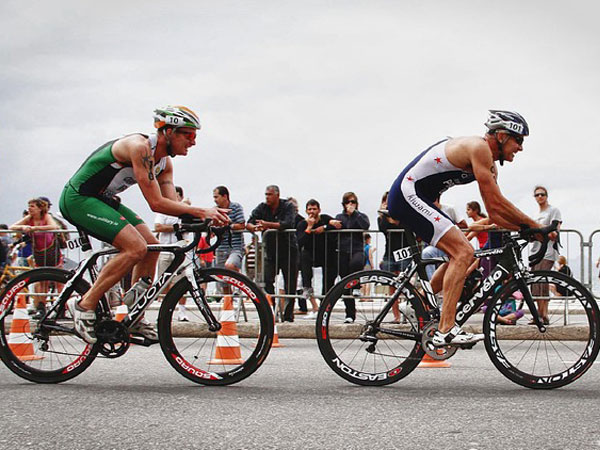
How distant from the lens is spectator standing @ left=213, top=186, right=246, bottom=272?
12.8 metres

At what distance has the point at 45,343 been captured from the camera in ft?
21.2

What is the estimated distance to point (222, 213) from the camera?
624 cm

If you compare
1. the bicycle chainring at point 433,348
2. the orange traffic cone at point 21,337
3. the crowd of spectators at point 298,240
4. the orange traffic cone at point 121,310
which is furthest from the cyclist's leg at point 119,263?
the crowd of spectators at point 298,240

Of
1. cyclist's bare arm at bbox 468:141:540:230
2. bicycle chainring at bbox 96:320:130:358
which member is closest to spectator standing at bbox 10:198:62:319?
bicycle chainring at bbox 96:320:130:358

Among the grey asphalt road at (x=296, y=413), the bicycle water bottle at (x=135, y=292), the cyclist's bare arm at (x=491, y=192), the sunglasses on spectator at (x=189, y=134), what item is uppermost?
the sunglasses on spectator at (x=189, y=134)

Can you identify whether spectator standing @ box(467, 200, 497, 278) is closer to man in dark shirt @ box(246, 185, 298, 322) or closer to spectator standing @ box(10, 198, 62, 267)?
man in dark shirt @ box(246, 185, 298, 322)

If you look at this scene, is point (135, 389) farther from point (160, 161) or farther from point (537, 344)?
point (537, 344)

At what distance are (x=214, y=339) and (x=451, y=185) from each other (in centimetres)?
220

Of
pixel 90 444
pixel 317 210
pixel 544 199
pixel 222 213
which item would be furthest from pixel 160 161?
pixel 544 199

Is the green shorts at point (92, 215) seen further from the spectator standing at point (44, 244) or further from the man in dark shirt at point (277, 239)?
the spectator standing at point (44, 244)

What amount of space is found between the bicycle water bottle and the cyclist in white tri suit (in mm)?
2060

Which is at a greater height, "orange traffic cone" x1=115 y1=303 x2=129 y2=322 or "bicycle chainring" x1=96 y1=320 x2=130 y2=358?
"orange traffic cone" x1=115 y1=303 x2=129 y2=322

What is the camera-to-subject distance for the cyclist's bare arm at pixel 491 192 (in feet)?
20.0

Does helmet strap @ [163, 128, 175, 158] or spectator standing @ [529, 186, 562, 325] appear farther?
spectator standing @ [529, 186, 562, 325]
